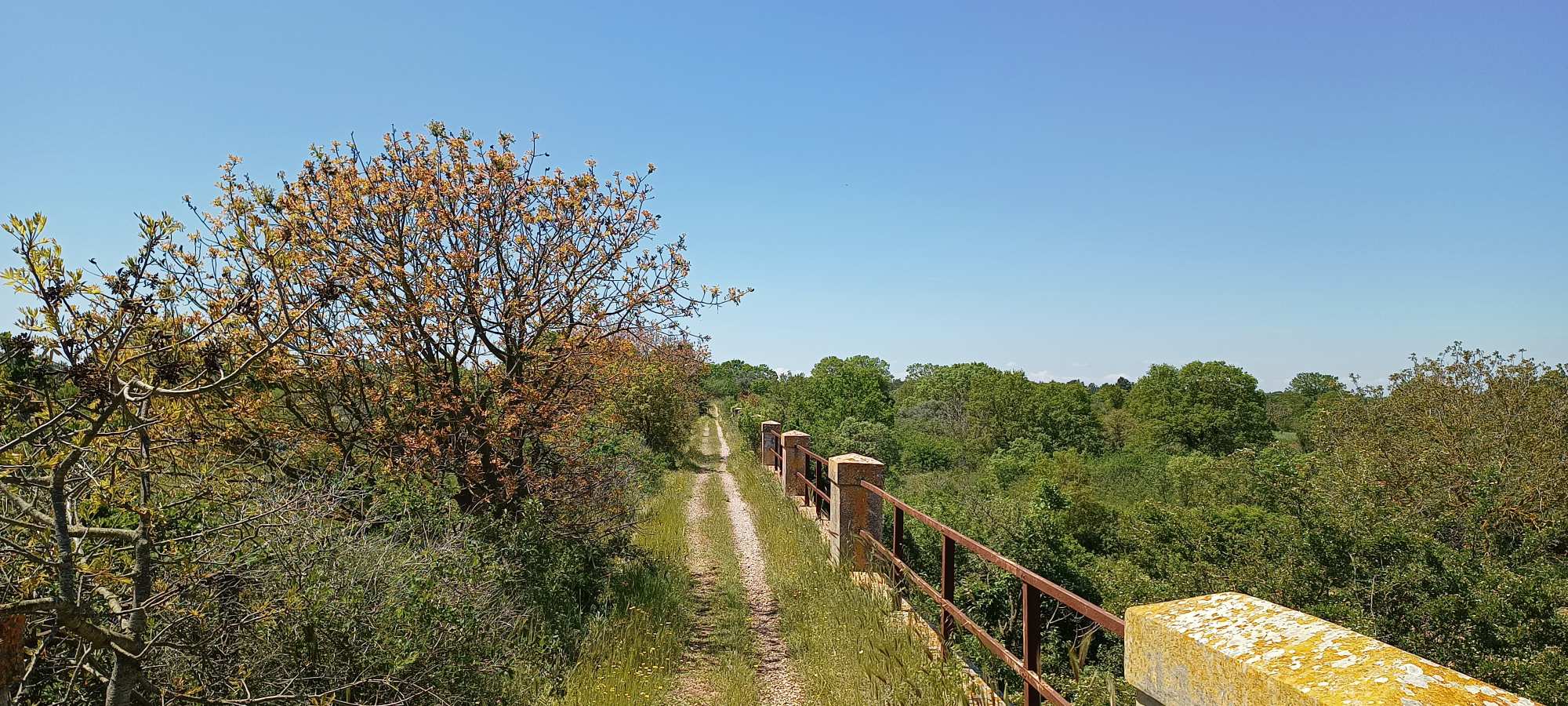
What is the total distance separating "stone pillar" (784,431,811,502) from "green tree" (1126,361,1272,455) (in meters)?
35.0

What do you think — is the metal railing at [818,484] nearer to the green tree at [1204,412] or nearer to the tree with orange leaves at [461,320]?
the tree with orange leaves at [461,320]

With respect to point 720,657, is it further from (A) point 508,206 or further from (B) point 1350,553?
(B) point 1350,553

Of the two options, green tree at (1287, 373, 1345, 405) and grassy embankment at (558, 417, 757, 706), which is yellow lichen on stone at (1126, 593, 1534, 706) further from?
green tree at (1287, 373, 1345, 405)

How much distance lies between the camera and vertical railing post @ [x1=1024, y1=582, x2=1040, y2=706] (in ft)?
10.9

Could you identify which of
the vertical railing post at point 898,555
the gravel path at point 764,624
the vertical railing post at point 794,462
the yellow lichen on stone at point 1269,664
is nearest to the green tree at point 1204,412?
the vertical railing post at point 794,462

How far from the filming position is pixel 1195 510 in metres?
12.4

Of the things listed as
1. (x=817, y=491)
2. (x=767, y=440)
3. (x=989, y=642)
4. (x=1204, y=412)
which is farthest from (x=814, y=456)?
(x=1204, y=412)

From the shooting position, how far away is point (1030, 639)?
3.40 meters

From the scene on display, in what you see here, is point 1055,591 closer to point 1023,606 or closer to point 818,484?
point 1023,606

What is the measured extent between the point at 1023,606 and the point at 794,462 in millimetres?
9509

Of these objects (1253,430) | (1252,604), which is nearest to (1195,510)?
(1252,604)

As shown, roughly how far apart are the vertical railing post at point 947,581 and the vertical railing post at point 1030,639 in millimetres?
1190

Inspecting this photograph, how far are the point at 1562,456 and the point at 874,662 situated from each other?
14299mm

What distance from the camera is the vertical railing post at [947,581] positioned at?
4.67m
